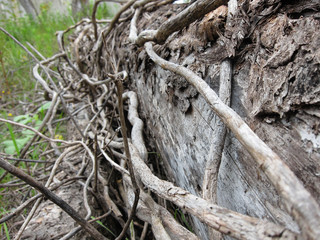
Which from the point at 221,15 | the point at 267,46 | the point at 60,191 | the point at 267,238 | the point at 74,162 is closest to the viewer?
the point at 267,238

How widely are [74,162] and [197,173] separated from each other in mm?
1000

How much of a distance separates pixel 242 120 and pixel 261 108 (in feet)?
0.25

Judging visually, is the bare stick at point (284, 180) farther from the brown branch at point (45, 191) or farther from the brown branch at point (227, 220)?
the brown branch at point (45, 191)

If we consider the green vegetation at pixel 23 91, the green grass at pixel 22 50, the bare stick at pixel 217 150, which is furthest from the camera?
the green grass at pixel 22 50

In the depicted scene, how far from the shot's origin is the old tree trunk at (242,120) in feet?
1.38

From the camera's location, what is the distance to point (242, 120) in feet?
1.64

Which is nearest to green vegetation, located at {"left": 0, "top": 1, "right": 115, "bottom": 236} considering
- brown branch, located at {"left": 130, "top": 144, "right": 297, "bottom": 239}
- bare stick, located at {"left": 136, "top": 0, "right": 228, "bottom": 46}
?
bare stick, located at {"left": 136, "top": 0, "right": 228, "bottom": 46}

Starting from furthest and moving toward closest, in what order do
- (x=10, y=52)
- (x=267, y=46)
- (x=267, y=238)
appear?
1. (x=10, y=52)
2. (x=267, y=46)
3. (x=267, y=238)

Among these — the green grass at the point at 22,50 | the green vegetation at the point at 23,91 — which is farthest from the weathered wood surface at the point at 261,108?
the green grass at the point at 22,50

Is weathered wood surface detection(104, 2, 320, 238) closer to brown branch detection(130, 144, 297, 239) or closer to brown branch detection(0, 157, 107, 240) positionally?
brown branch detection(130, 144, 297, 239)

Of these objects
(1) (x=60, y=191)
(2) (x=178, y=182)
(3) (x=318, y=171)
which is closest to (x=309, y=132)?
(3) (x=318, y=171)

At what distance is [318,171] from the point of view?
0.42 metres

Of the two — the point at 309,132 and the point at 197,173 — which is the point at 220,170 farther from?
the point at 309,132

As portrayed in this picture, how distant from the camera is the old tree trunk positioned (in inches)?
16.5
